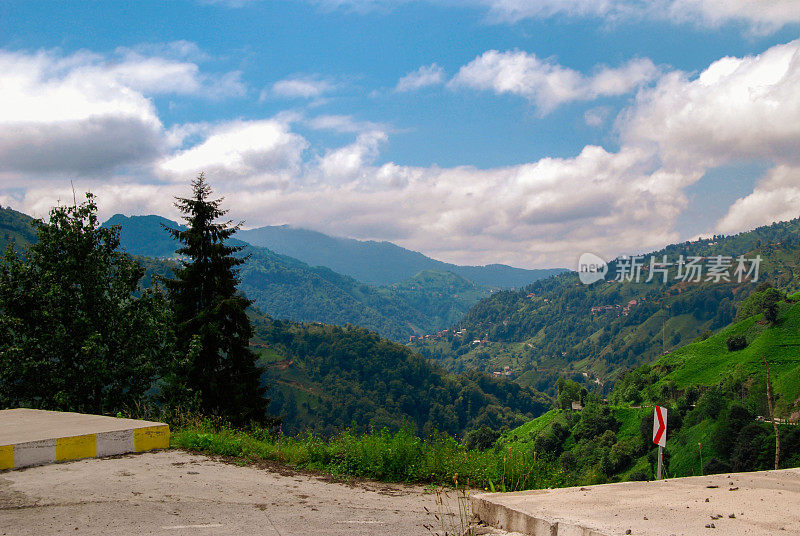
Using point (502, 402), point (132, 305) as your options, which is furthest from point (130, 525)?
point (502, 402)

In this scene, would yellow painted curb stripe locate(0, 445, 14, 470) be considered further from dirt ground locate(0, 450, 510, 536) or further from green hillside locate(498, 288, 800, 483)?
green hillside locate(498, 288, 800, 483)

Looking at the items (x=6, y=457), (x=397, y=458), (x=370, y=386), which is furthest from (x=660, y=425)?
(x=370, y=386)

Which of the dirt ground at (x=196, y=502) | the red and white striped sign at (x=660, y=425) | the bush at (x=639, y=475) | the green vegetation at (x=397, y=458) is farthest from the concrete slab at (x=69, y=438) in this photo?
the bush at (x=639, y=475)

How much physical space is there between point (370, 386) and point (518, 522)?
504 ft

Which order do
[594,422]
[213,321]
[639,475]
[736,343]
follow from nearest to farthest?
1. [213,321]
2. [639,475]
3. [594,422]
4. [736,343]

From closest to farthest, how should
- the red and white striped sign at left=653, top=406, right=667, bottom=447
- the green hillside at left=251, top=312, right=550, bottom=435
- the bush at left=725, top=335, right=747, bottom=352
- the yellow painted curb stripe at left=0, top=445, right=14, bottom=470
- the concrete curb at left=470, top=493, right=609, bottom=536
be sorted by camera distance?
the concrete curb at left=470, top=493, right=609, bottom=536
the yellow painted curb stripe at left=0, top=445, right=14, bottom=470
the red and white striped sign at left=653, top=406, right=667, bottom=447
the bush at left=725, top=335, right=747, bottom=352
the green hillside at left=251, top=312, right=550, bottom=435

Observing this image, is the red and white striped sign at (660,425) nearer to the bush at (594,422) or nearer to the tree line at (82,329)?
the tree line at (82,329)

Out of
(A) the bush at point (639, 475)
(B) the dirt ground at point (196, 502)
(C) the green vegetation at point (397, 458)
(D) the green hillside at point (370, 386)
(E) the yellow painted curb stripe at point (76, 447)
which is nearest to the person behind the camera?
(B) the dirt ground at point (196, 502)

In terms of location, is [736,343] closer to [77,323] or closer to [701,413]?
[701,413]

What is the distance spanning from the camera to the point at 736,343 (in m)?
109

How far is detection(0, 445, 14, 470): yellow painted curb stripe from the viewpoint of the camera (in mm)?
7523

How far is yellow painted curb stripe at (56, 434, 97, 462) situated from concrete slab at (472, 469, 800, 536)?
21.1ft

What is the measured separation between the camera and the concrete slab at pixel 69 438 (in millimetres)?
7738

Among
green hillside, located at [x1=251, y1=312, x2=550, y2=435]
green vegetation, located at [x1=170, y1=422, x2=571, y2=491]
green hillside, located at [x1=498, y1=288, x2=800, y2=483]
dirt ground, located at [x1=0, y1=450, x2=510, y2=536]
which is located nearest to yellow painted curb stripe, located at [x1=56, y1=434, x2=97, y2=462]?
dirt ground, located at [x1=0, y1=450, x2=510, y2=536]
